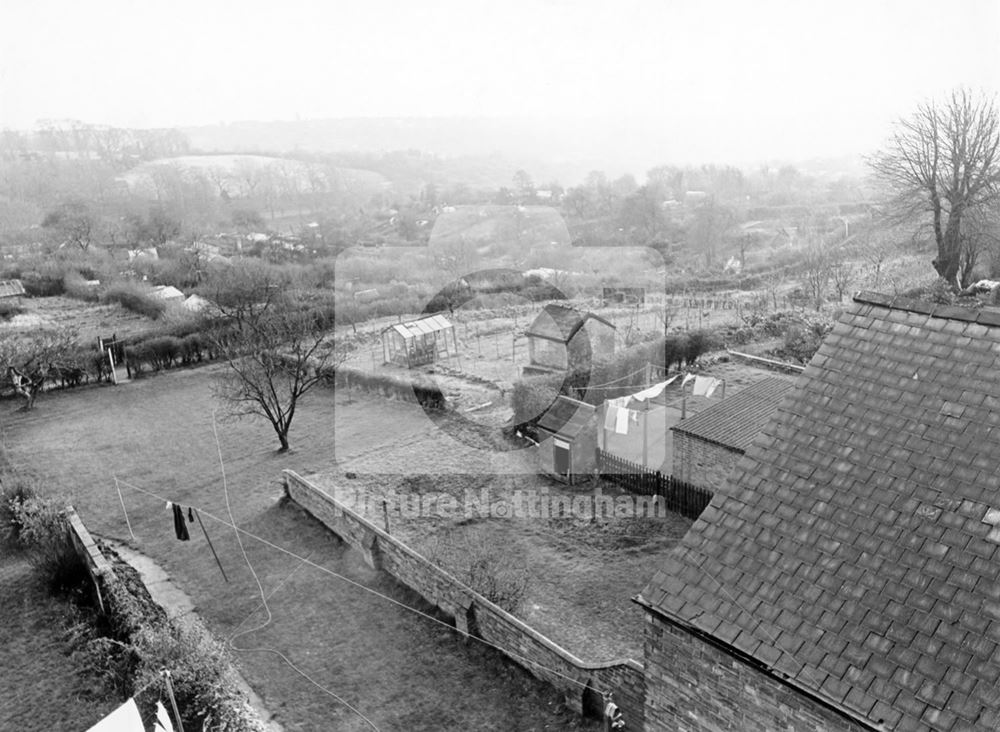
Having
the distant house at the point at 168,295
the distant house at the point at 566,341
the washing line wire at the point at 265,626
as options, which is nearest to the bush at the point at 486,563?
the washing line wire at the point at 265,626

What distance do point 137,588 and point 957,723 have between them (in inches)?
483

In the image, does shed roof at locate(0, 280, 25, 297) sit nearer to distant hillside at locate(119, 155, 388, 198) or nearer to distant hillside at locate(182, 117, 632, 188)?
distant hillside at locate(119, 155, 388, 198)

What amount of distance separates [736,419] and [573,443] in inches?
138

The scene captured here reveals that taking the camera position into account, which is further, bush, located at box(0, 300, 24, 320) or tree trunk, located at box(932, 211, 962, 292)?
bush, located at box(0, 300, 24, 320)

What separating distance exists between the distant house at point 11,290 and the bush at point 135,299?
5.14 metres

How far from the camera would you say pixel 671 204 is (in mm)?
60250

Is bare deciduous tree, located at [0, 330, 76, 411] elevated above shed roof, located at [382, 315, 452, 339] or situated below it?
below

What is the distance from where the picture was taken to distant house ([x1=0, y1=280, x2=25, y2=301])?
40.0 meters

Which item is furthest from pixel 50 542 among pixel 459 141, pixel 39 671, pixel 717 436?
pixel 459 141

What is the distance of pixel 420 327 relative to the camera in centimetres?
2480

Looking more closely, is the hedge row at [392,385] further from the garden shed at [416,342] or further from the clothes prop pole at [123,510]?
the clothes prop pole at [123,510]

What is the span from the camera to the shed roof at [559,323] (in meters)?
20.9

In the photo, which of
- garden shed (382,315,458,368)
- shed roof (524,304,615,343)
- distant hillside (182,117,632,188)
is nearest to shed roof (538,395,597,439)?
shed roof (524,304,615,343)

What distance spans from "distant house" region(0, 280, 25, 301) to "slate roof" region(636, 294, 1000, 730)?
1794 inches
